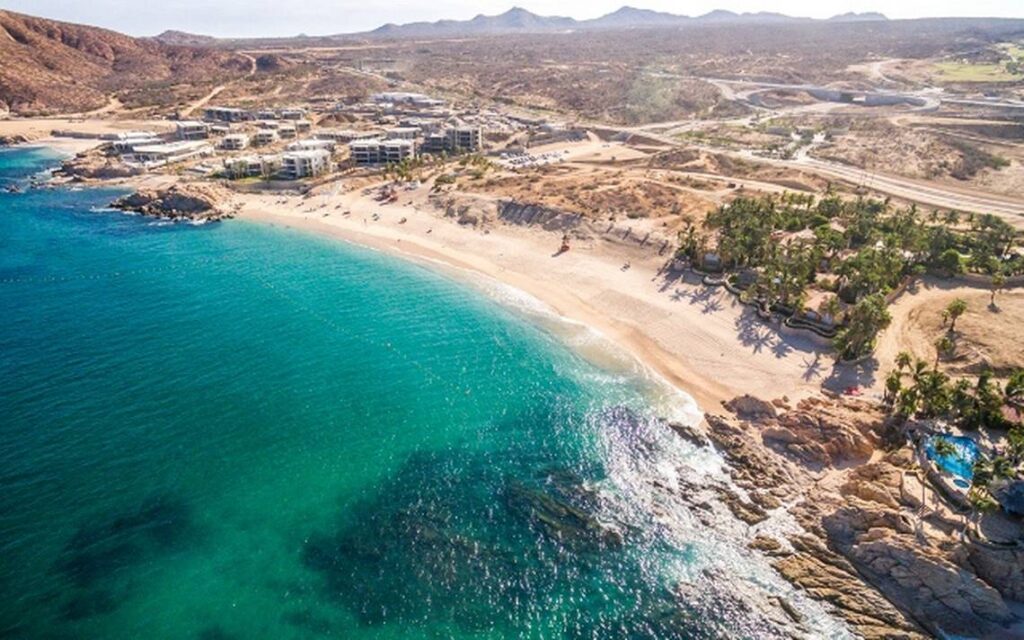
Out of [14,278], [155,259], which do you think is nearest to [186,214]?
[155,259]

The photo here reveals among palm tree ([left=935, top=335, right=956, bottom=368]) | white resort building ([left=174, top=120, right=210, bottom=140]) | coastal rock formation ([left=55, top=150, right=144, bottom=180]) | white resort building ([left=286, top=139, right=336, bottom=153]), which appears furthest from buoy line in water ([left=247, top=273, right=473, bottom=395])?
white resort building ([left=174, top=120, right=210, bottom=140])

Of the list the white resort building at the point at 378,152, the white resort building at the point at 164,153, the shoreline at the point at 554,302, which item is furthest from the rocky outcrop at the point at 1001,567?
the white resort building at the point at 164,153

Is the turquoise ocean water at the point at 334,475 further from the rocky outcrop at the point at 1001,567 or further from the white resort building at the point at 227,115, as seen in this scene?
the white resort building at the point at 227,115

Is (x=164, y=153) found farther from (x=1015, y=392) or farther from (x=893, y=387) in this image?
Result: (x=1015, y=392)

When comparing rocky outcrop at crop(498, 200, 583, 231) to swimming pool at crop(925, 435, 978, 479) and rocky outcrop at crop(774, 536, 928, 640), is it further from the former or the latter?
rocky outcrop at crop(774, 536, 928, 640)

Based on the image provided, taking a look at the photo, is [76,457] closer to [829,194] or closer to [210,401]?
[210,401]

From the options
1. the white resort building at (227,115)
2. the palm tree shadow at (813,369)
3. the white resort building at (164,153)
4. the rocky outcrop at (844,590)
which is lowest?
the rocky outcrop at (844,590)
